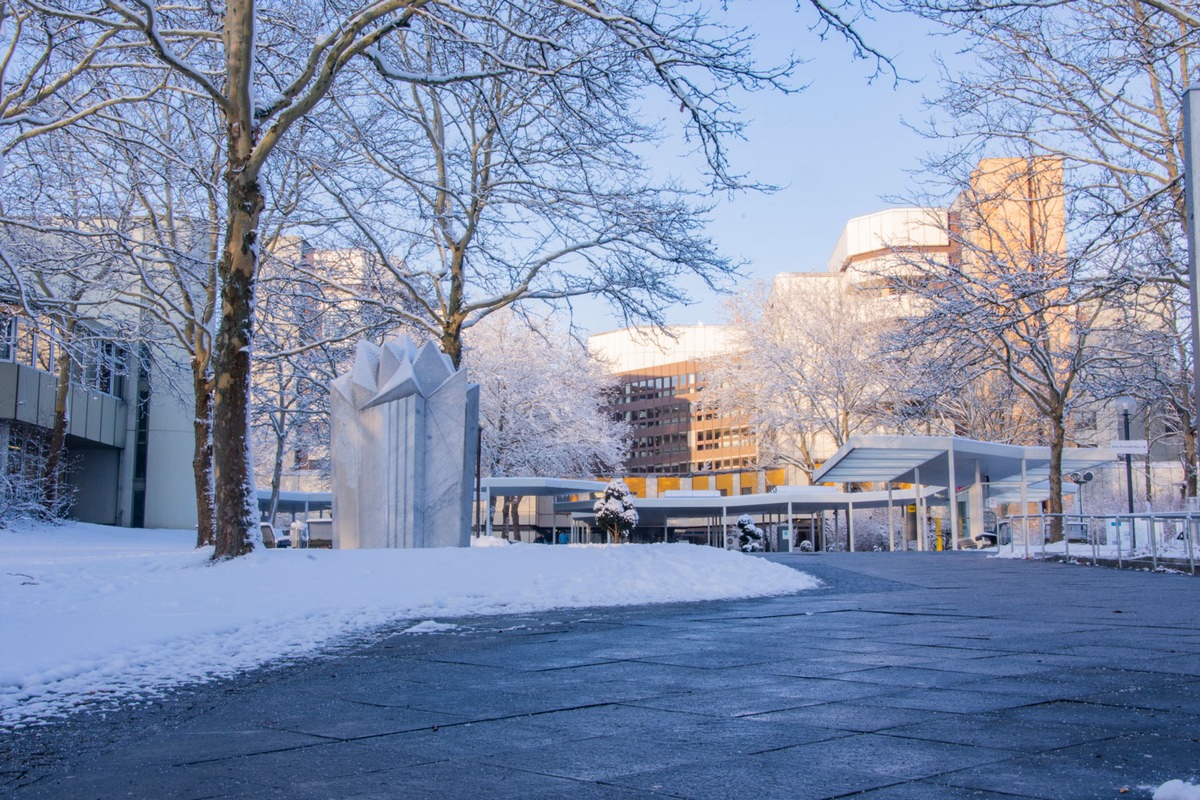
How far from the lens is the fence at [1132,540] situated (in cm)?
1808

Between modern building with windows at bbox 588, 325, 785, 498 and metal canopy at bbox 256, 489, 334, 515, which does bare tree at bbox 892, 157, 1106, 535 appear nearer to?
metal canopy at bbox 256, 489, 334, 515

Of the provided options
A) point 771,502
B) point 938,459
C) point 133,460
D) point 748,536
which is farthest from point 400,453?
point 133,460

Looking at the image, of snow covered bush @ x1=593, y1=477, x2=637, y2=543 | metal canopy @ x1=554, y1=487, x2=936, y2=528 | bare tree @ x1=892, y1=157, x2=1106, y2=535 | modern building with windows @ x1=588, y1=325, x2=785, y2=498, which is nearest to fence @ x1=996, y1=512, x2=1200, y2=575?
bare tree @ x1=892, y1=157, x2=1106, y2=535

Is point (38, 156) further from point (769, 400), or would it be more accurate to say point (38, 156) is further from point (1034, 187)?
point (769, 400)

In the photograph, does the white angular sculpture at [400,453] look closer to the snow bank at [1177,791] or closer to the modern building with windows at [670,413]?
the snow bank at [1177,791]

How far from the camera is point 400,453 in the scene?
17312 millimetres

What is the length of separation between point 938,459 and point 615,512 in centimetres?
1003

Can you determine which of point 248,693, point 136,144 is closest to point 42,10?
point 136,144

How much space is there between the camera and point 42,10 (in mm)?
14711

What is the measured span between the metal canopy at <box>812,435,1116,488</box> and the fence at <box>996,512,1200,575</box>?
3650 millimetres

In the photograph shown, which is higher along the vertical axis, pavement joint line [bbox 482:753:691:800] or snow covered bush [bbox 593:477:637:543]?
snow covered bush [bbox 593:477:637:543]

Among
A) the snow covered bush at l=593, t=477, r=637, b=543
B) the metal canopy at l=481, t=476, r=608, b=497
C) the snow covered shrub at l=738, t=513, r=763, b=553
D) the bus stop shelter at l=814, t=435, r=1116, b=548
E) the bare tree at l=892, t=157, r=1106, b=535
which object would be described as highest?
the bare tree at l=892, t=157, r=1106, b=535

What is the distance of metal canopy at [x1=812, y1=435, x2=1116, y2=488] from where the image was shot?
29109 mm

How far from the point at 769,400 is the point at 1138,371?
2113 cm
